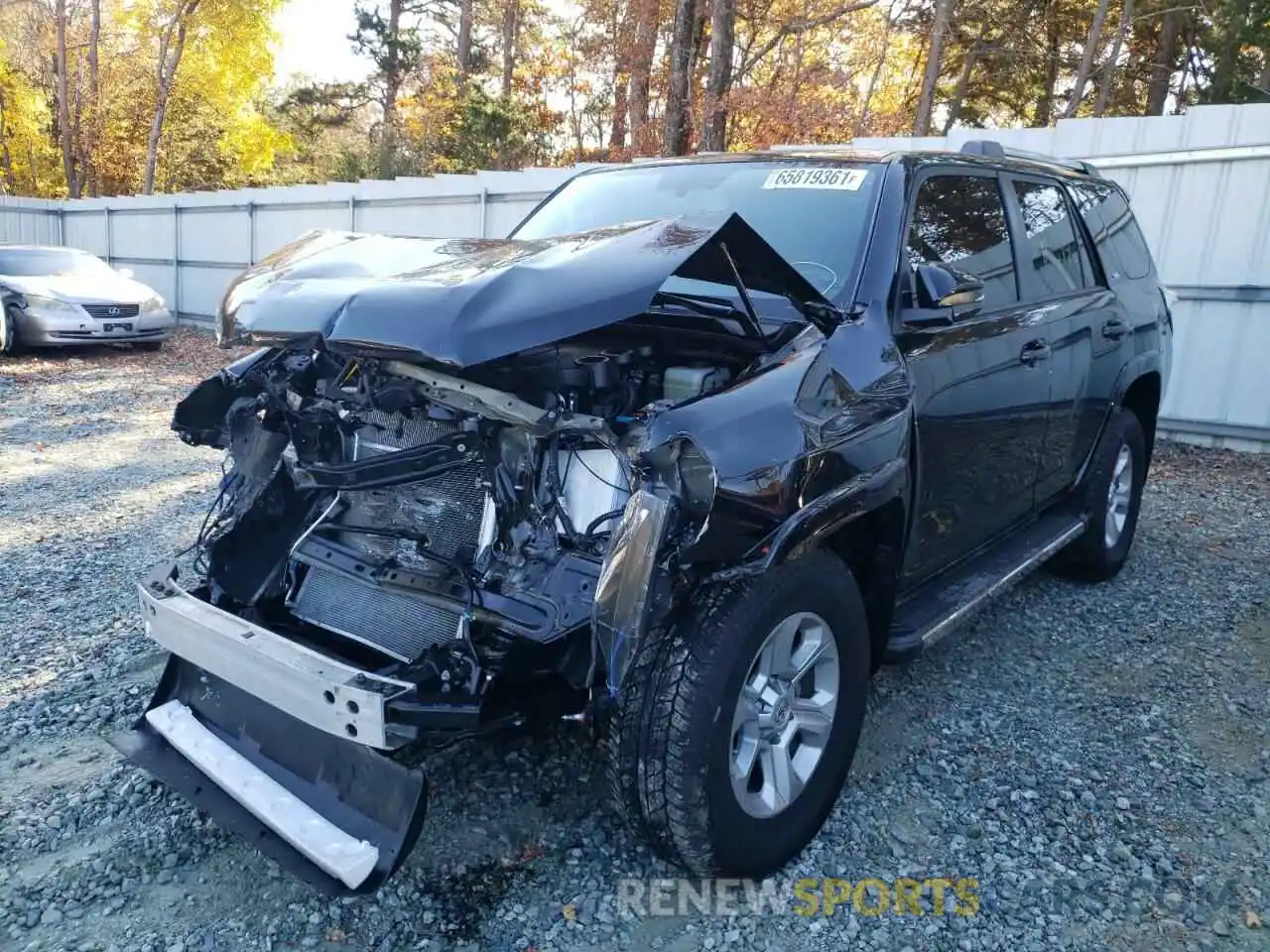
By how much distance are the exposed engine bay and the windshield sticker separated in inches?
42.2

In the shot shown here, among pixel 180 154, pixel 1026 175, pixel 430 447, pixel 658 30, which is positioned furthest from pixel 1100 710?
pixel 180 154

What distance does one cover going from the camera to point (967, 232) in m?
3.61

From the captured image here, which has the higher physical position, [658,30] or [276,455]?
[658,30]

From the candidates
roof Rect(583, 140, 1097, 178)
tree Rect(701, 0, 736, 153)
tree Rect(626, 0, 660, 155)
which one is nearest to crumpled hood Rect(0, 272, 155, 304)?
tree Rect(701, 0, 736, 153)

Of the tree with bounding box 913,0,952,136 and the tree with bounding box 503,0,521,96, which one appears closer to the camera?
the tree with bounding box 913,0,952,136

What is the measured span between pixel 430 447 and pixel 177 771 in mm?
1191

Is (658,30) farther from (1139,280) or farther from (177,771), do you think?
(177,771)

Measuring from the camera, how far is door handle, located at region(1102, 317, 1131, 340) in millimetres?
4473

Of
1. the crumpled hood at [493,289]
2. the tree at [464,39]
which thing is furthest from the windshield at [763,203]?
the tree at [464,39]

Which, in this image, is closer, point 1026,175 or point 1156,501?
point 1026,175

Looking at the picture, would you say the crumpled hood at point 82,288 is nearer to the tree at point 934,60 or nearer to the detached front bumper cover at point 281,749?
the detached front bumper cover at point 281,749

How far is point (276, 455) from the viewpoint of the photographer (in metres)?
3.14

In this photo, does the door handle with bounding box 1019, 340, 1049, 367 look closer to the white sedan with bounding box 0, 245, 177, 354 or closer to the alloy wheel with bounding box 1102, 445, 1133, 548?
the alloy wheel with bounding box 1102, 445, 1133, 548

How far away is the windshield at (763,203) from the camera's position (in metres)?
3.14
